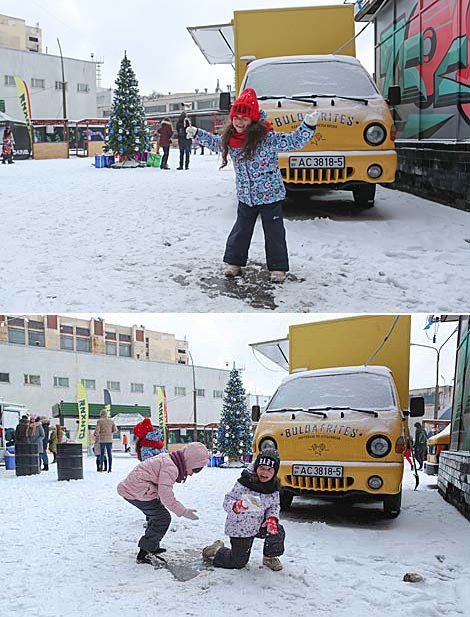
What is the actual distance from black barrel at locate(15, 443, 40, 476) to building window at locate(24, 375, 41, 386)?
36.6 inches

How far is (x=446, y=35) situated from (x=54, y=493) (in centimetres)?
774

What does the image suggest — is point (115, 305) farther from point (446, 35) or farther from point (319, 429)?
point (446, 35)

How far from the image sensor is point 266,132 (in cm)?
557

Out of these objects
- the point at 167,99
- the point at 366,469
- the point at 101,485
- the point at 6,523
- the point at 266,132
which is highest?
the point at 167,99

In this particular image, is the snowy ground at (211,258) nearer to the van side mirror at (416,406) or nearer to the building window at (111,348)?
the building window at (111,348)

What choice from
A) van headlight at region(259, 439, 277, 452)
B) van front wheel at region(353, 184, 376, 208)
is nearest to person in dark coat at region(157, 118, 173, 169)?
van front wheel at region(353, 184, 376, 208)

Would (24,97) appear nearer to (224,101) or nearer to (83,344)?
(224,101)

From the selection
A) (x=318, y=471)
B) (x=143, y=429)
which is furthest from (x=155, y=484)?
(x=318, y=471)

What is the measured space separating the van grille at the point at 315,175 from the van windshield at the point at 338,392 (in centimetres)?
219

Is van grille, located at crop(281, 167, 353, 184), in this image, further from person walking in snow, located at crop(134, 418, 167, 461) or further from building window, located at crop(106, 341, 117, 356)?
person walking in snow, located at crop(134, 418, 167, 461)

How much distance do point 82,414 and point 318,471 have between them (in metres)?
5.75

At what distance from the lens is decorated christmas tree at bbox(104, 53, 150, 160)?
66.3 ft

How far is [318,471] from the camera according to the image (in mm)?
5719

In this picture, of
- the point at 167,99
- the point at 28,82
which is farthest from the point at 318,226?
the point at 28,82
